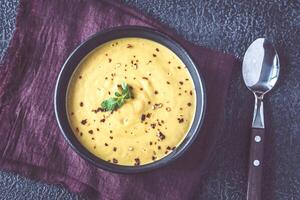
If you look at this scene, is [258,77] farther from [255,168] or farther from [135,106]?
[135,106]

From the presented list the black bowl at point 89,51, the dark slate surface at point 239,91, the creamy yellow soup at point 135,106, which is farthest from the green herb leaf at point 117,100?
the dark slate surface at point 239,91

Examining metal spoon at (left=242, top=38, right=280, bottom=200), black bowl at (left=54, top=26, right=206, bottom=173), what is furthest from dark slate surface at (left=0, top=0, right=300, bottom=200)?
black bowl at (left=54, top=26, right=206, bottom=173)

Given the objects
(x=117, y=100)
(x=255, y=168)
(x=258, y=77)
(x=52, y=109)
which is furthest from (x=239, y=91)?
(x=52, y=109)

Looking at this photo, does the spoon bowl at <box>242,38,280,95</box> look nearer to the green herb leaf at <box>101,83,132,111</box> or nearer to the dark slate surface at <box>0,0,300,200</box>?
the dark slate surface at <box>0,0,300,200</box>

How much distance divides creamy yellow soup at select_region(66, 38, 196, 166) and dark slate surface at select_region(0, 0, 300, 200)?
0.14 meters

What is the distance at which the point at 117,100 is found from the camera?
4.75 ft

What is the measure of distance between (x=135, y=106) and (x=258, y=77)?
0.33 m

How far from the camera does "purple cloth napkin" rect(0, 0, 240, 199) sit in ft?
5.03

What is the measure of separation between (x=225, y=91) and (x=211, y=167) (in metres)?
0.19

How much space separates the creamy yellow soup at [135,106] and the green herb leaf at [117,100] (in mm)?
11

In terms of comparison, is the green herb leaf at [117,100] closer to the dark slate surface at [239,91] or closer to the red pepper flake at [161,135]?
the red pepper flake at [161,135]

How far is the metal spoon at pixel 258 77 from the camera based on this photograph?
1.52 metres

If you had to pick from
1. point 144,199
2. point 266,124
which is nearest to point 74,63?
point 144,199

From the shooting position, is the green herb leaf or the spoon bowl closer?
the green herb leaf
